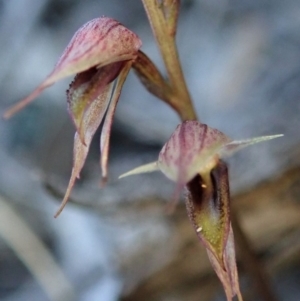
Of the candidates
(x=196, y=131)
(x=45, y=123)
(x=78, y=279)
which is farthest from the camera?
(x=45, y=123)

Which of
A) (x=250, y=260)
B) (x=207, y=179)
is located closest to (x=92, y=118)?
(x=207, y=179)

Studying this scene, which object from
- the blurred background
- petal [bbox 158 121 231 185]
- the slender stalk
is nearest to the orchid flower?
petal [bbox 158 121 231 185]

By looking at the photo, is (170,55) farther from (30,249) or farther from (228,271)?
(30,249)

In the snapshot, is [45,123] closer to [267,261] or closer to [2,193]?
[2,193]

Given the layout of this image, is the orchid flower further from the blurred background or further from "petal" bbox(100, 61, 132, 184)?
the blurred background

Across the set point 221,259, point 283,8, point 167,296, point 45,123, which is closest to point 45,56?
point 45,123

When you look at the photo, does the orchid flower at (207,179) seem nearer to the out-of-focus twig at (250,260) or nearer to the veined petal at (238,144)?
the veined petal at (238,144)
